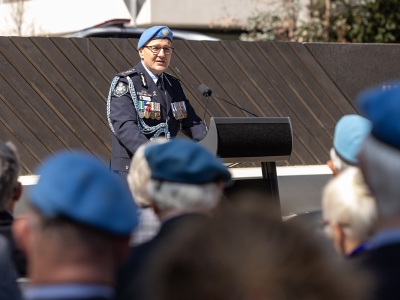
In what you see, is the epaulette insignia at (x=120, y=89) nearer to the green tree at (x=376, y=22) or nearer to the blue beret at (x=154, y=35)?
the blue beret at (x=154, y=35)

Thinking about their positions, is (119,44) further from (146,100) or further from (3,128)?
(146,100)

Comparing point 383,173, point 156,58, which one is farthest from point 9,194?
point 156,58

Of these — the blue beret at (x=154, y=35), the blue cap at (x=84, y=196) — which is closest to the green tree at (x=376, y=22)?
the blue beret at (x=154, y=35)

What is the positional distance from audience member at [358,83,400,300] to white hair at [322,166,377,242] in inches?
17.9

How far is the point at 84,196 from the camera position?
1562 millimetres

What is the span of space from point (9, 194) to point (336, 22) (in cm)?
1248

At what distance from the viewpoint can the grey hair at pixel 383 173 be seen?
1597 millimetres

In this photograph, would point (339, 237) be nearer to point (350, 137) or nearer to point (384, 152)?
point (384, 152)

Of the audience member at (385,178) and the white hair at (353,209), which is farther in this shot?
the white hair at (353,209)

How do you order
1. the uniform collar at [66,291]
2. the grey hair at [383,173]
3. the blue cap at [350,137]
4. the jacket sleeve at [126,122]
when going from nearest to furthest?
the uniform collar at [66,291] < the grey hair at [383,173] < the blue cap at [350,137] < the jacket sleeve at [126,122]

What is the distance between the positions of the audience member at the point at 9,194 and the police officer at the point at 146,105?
72.0 inches

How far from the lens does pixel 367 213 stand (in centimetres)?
211

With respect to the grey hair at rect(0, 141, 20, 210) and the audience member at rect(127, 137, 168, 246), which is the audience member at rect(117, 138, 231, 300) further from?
the grey hair at rect(0, 141, 20, 210)

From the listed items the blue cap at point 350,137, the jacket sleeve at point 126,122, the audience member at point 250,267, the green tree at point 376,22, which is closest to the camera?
the audience member at point 250,267
